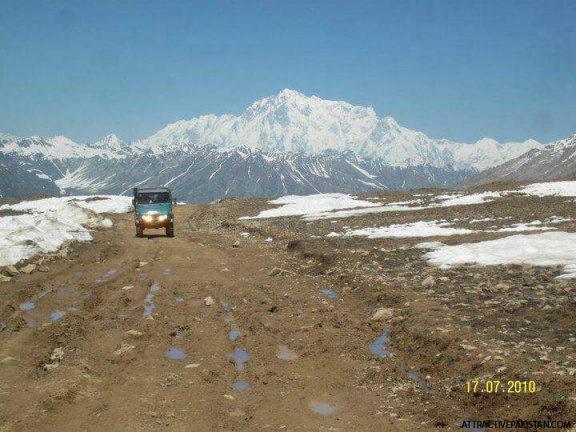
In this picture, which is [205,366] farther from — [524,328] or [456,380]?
[524,328]

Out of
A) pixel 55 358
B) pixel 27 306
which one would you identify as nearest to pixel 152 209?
pixel 27 306

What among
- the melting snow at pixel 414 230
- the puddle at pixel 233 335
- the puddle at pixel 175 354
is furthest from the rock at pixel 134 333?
the melting snow at pixel 414 230

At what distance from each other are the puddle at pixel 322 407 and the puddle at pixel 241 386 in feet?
4.75

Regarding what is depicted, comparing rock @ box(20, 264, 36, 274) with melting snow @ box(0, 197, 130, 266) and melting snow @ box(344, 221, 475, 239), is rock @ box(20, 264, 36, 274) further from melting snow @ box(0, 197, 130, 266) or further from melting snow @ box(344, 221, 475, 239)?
melting snow @ box(344, 221, 475, 239)

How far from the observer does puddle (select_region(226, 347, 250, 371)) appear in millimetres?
10812

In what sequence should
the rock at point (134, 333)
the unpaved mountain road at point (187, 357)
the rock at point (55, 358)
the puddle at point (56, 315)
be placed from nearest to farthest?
1. the unpaved mountain road at point (187, 357)
2. the rock at point (55, 358)
3. the rock at point (134, 333)
4. the puddle at point (56, 315)

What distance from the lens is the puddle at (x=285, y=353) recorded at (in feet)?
37.1

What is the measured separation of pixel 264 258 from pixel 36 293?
472 inches

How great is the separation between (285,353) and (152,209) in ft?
88.7

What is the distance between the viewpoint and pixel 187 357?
36.4 feet

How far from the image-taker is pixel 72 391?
8.95 metres

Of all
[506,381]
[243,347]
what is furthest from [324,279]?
[506,381]
